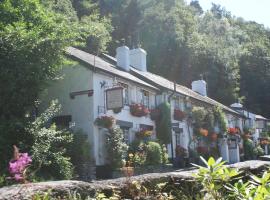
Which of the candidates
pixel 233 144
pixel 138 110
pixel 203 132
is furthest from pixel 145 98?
pixel 233 144

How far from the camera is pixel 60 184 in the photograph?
446cm

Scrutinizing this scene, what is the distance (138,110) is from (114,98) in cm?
373

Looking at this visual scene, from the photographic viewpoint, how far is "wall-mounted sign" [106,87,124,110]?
20625mm

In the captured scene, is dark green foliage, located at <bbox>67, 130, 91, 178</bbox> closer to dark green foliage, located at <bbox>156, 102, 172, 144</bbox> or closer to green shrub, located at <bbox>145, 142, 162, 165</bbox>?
green shrub, located at <bbox>145, 142, 162, 165</bbox>

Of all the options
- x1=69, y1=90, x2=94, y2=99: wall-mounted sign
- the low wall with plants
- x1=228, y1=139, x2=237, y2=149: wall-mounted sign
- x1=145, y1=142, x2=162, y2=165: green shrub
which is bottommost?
the low wall with plants

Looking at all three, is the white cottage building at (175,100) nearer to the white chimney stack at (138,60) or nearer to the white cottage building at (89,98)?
the white chimney stack at (138,60)

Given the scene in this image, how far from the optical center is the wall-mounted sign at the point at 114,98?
812 inches

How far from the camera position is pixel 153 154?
75.9ft

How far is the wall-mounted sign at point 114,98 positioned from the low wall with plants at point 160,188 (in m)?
15.0

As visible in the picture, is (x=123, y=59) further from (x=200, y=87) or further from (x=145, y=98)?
(x=200, y=87)

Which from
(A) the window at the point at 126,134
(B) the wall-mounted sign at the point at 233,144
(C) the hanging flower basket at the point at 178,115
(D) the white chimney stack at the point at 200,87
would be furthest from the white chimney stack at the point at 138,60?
(B) the wall-mounted sign at the point at 233,144

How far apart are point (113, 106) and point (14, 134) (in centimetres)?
550

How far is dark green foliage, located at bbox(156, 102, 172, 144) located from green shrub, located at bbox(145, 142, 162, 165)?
3.01 m

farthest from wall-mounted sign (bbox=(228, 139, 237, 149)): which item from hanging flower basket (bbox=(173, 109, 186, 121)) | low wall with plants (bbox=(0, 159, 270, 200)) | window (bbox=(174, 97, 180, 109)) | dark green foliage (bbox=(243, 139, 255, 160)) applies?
low wall with plants (bbox=(0, 159, 270, 200))
